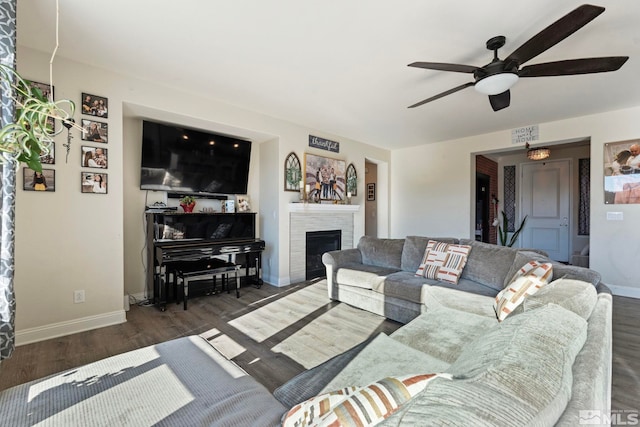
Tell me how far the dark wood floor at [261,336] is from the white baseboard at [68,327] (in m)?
0.08

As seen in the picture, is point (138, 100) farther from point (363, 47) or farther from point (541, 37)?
point (541, 37)

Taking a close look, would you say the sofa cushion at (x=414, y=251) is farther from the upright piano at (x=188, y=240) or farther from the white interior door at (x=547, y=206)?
the white interior door at (x=547, y=206)

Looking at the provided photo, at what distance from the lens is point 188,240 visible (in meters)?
3.63

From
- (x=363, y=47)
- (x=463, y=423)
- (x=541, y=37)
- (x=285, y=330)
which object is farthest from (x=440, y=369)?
(x=363, y=47)

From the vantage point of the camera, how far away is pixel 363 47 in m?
2.42

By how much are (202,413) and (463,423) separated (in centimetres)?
90

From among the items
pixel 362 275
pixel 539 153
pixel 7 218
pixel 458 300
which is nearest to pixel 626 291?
pixel 539 153

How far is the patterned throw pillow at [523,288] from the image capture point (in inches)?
→ 72.2

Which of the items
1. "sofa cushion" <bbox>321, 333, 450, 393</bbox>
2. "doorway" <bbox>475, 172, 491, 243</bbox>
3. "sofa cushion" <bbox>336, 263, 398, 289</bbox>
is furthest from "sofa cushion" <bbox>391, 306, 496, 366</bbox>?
"doorway" <bbox>475, 172, 491, 243</bbox>

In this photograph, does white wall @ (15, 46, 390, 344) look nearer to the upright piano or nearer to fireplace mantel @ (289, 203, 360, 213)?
the upright piano

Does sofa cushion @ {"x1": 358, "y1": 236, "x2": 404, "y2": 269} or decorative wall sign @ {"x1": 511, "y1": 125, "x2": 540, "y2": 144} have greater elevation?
decorative wall sign @ {"x1": 511, "y1": 125, "x2": 540, "y2": 144}

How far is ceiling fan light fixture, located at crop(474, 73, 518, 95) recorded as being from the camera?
2.18m

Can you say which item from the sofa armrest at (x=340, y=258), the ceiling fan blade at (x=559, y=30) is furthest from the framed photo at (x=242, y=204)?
the ceiling fan blade at (x=559, y=30)

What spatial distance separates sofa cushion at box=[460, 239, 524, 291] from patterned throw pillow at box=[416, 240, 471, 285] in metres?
0.08
